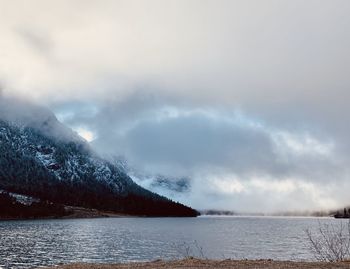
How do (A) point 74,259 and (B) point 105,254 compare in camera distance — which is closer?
(A) point 74,259

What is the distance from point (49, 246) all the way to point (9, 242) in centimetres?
1642

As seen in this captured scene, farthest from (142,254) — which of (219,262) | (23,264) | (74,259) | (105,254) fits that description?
(219,262)

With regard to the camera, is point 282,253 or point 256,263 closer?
point 256,263

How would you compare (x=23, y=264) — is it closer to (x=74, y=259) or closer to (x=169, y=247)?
(x=74, y=259)

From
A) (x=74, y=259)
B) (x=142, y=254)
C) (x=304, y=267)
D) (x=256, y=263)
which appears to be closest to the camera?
(x=304, y=267)

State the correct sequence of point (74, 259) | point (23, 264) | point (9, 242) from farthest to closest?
point (9, 242) < point (74, 259) < point (23, 264)

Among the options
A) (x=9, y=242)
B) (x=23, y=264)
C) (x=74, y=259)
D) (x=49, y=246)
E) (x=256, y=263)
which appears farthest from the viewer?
(x=9, y=242)

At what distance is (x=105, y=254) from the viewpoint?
107 metres

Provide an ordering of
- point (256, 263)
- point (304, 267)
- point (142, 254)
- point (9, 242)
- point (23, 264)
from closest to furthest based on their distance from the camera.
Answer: point (304, 267) < point (256, 263) < point (23, 264) < point (142, 254) < point (9, 242)

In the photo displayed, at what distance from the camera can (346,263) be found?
3650 cm

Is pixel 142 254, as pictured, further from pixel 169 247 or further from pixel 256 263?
pixel 256 263

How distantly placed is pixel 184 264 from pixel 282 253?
78.3 m

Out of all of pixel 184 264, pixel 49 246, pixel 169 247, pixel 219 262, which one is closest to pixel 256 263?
pixel 219 262

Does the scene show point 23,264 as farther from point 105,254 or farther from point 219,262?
point 219,262
